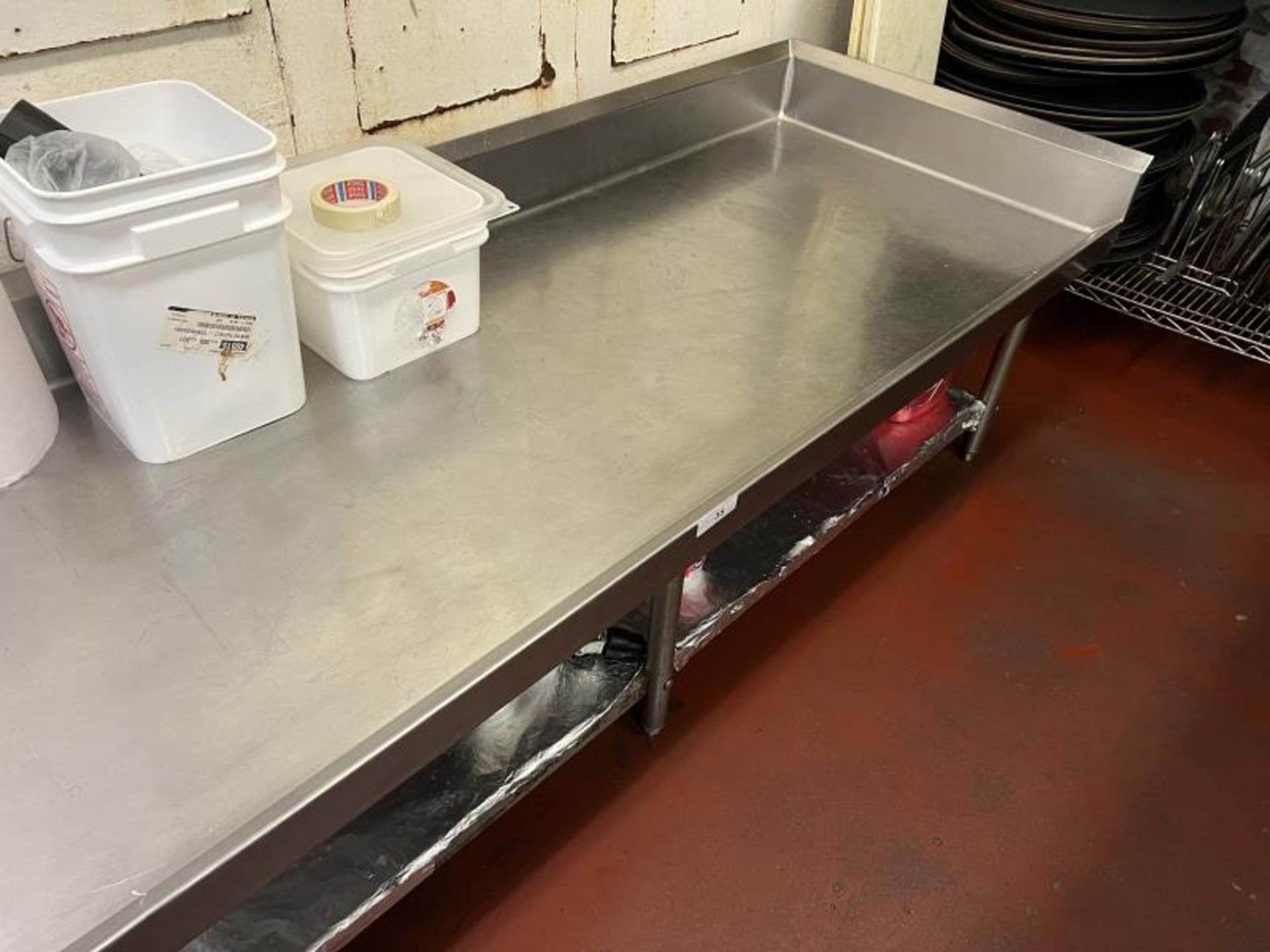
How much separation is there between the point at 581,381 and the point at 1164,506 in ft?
4.41

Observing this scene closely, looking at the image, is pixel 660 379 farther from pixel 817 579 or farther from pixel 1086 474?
pixel 1086 474

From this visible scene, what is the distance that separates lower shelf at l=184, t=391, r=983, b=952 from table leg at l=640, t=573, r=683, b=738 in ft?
0.08

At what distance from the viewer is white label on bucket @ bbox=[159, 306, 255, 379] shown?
856 mm

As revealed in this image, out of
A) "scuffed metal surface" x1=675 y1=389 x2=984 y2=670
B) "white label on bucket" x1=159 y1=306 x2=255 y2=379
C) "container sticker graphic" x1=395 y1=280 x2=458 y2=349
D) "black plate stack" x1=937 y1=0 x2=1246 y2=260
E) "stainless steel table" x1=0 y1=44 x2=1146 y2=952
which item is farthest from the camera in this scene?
"black plate stack" x1=937 y1=0 x2=1246 y2=260

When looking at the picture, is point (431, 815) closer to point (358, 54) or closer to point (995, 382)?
point (358, 54)

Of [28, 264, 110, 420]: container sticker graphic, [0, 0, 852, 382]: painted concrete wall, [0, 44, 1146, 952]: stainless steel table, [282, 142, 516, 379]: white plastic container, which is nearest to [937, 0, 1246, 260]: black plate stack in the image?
[0, 44, 1146, 952]: stainless steel table

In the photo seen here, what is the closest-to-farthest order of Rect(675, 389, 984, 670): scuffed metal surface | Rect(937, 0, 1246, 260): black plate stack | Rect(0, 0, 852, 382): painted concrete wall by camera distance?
Rect(0, 0, 852, 382): painted concrete wall < Rect(675, 389, 984, 670): scuffed metal surface < Rect(937, 0, 1246, 260): black plate stack

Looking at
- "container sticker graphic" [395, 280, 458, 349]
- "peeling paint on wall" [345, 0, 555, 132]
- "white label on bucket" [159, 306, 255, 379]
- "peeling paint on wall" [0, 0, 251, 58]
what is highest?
"peeling paint on wall" [0, 0, 251, 58]

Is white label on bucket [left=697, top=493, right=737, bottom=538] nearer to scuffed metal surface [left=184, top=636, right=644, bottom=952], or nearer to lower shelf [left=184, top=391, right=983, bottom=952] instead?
scuffed metal surface [left=184, top=636, right=644, bottom=952]

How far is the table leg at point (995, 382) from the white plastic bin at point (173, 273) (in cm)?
123

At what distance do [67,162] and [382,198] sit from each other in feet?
1.00

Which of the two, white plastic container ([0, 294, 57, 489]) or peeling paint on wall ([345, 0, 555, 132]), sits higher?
peeling paint on wall ([345, 0, 555, 132])

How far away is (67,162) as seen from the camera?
2.64 feet

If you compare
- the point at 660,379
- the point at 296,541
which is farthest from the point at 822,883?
the point at 296,541
